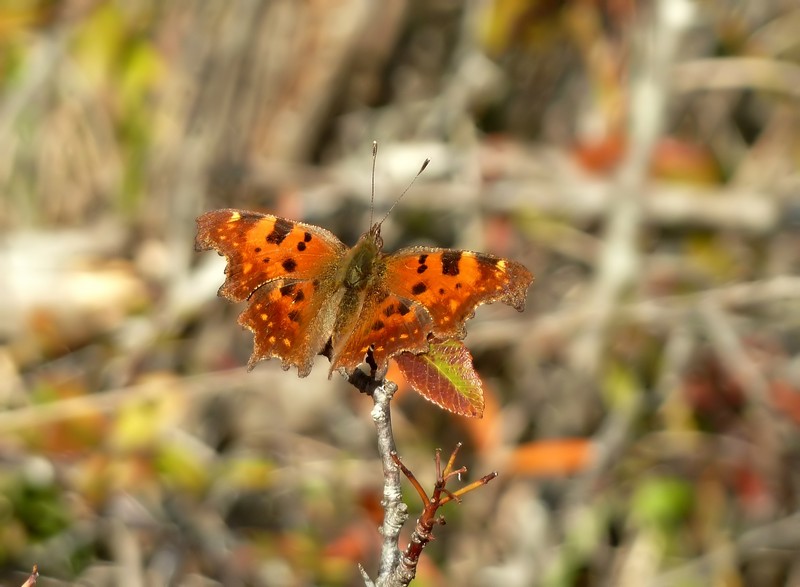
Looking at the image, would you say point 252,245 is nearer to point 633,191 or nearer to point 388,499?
point 388,499

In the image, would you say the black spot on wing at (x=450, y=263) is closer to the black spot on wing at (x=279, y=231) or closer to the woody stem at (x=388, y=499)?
the black spot on wing at (x=279, y=231)

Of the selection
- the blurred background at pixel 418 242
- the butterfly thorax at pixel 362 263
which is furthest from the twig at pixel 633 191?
the butterfly thorax at pixel 362 263

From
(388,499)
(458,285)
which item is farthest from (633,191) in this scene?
(388,499)

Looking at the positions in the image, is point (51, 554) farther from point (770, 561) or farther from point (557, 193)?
point (770, 561)

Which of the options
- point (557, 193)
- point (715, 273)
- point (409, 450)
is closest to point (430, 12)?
point (557, 193)

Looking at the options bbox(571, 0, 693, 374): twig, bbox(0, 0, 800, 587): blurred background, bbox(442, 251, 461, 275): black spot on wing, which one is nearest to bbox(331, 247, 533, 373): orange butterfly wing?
bbox(442, 251, 461, 275): black spot on wing

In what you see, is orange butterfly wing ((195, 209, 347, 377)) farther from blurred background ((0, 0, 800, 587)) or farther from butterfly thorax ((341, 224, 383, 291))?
blurred background ((0, 0, 800, 587))
